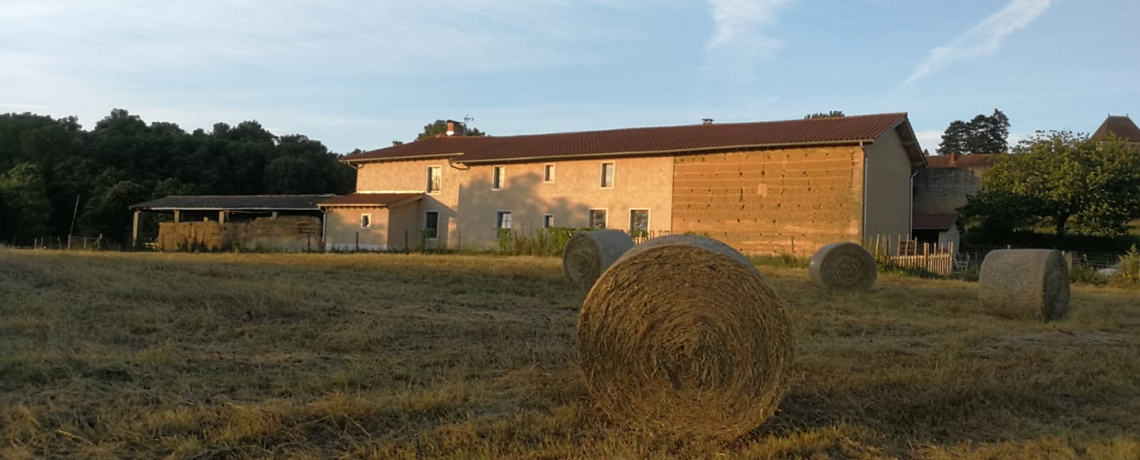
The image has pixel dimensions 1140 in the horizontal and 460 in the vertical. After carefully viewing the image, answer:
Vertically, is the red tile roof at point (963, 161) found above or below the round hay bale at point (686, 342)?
above

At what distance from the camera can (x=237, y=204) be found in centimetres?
3784

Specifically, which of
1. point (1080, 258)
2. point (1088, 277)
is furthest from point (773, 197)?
point (1080, 258)

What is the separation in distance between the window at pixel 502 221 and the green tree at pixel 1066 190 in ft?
71.1

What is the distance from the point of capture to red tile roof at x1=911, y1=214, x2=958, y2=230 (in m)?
34.0

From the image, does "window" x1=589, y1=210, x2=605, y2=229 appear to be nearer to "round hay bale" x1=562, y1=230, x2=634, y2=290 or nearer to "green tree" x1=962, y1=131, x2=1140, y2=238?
"round hay bale" x1=562, y1=230, x2=634, y2=290

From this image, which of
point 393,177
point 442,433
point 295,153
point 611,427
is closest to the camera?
point 442,433

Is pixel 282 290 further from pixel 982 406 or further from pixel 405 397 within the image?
pixel 982 406

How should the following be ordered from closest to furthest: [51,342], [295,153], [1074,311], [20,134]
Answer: [51,342], [1074,311], [20,134], [295,153]

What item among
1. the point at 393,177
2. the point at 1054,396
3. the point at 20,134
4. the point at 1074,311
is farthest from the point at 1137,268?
the point at 20,134

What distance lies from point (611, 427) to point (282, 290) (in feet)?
23.4

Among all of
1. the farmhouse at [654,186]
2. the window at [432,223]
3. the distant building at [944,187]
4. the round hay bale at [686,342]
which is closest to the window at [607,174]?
the farmhouse at [654,186]

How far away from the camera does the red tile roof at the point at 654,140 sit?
25.5 metres

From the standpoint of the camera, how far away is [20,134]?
55.7 meters

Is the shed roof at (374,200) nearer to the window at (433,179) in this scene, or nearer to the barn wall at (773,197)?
the window at (433,179)
